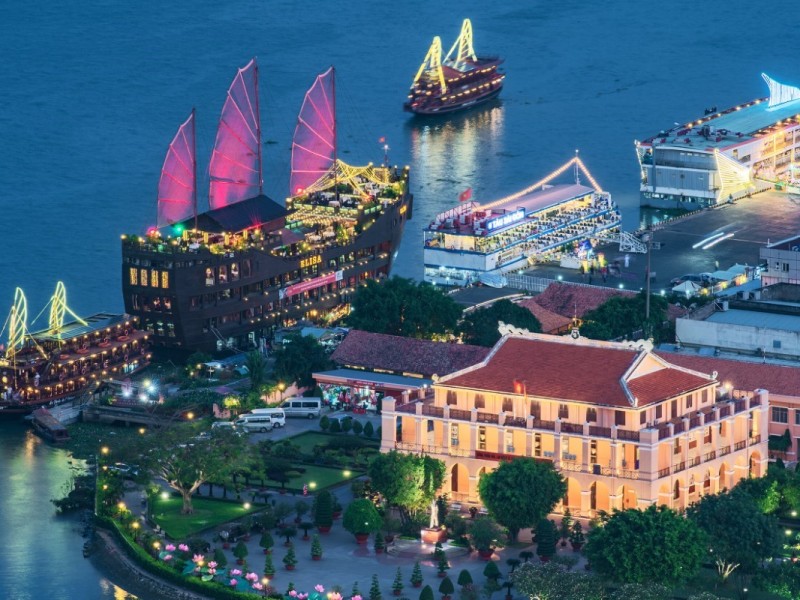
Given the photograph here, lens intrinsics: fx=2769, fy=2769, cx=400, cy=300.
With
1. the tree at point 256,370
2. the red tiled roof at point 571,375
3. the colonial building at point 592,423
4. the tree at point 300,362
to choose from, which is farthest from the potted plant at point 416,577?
the tree at point 300,362

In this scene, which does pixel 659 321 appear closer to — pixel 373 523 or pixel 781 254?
pixel 781 254

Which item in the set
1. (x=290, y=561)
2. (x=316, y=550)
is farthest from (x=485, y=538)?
(x=290, y=561)

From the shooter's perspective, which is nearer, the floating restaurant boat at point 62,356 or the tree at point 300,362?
the tree at point 300,362

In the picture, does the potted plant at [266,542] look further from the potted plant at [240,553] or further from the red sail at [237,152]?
the red sail at [237,152]

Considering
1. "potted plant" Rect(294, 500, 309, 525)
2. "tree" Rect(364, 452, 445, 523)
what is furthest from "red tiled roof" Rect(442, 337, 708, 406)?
"potted plant" Rect(294, 500, 309, 525)

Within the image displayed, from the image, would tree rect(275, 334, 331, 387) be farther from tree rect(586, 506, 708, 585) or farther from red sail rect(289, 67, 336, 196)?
tree rect(586, 506, 708, 585)

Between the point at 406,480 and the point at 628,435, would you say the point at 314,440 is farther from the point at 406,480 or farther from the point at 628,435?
the point at 628,435

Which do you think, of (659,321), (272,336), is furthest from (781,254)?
(272,336)
